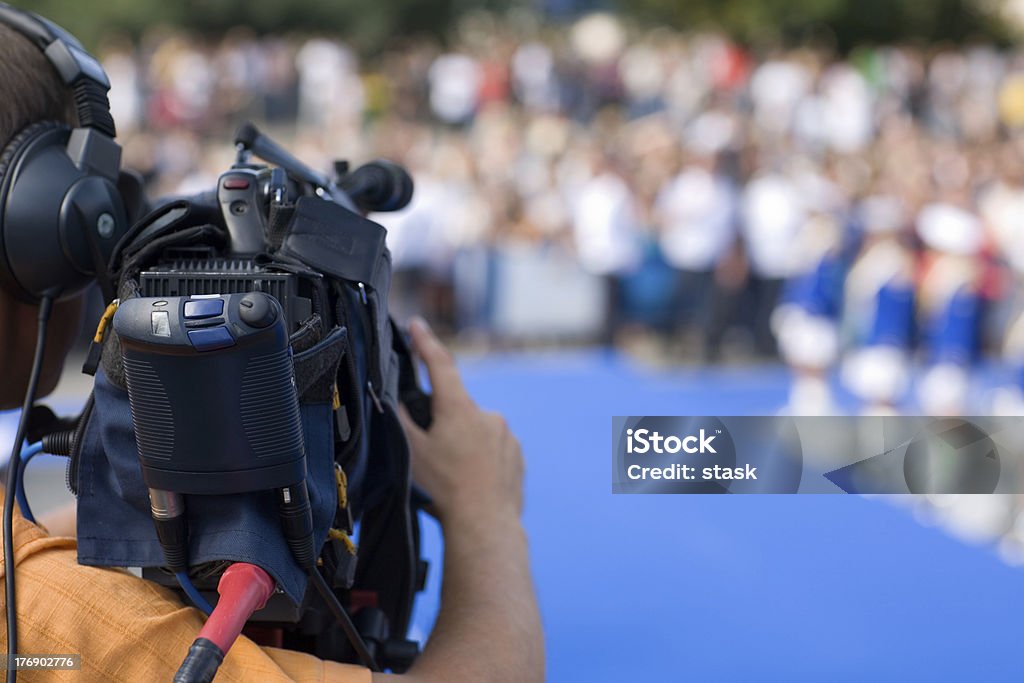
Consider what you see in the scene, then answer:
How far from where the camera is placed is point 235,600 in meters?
0.81

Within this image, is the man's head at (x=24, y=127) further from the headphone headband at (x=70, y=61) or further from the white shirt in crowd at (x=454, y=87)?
the white shirt in crowd at (x=454, y=87)

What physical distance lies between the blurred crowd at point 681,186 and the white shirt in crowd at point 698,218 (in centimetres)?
2

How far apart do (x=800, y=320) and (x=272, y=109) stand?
26.3 feet

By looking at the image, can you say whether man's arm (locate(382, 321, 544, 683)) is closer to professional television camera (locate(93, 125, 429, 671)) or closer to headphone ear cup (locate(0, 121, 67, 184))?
professional television camera (locate(93, 125, 429, 671))

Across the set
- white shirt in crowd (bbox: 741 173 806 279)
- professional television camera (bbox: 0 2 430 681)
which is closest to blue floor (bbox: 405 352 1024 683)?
professional television camera (bbox: 0 2 430 681)

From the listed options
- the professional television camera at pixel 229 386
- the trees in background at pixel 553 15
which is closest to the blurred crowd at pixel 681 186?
the professional television camera at pixel 229 386

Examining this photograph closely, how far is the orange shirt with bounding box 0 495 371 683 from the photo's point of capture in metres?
0.88

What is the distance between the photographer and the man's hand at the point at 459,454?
1128mm

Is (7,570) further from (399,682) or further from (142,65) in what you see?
(142,65)

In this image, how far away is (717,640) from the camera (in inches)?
94.0

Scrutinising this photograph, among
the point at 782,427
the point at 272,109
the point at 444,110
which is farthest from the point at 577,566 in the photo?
the point at 272,109

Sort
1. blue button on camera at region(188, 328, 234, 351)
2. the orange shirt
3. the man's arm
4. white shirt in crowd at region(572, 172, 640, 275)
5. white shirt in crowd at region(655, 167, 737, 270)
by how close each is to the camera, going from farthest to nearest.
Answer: white shirt in crowd at region(572, 172, 640, 275), white shirt in crowd at region(655, 167, 737, 270), the man's arm, the orange shirt, blue button on camera at region(188, 328, 234, 351)

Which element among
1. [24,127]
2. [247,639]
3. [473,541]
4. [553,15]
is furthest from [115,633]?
[553,15]

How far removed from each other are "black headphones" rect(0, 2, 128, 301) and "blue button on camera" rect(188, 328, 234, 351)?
0.33m
